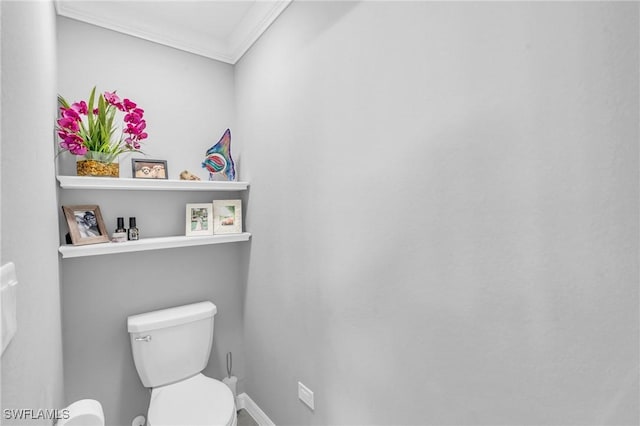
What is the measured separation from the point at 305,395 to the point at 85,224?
1.40m

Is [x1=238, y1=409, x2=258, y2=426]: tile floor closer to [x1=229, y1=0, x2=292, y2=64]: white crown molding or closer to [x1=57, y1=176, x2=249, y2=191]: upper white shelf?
[x1=57, y1=176, x2=249, y2=191]: upper white shelf

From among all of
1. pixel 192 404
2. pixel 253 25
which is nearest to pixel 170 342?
pixel 192 404

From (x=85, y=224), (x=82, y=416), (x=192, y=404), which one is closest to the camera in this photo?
(x=82, y=416)

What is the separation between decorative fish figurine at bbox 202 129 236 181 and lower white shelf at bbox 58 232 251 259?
0.39 meters

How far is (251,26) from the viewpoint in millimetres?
1779

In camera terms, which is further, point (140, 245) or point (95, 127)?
point (140, 245)

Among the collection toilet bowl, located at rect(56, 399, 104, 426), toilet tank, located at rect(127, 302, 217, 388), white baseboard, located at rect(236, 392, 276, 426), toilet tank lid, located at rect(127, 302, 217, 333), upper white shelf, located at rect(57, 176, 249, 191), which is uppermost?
upper white shelf, located at rect(57, 176, 249, 191)

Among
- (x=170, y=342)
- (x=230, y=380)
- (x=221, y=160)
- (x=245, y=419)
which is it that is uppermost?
(x=221, y=160)

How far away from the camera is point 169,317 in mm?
1718

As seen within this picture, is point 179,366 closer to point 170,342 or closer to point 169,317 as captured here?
point 170,342


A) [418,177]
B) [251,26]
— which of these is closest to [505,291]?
[418,177]

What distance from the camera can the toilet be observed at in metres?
1.41

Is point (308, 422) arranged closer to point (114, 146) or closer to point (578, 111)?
point (578, 111)

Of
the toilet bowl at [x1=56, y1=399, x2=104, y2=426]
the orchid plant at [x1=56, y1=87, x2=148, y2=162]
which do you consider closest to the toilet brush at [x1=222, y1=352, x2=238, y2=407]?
the toilet bowl at [x1=56, y1=399, x2=104, y2=426]
